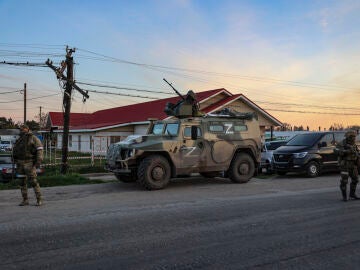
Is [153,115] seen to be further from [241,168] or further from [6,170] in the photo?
[241,168]

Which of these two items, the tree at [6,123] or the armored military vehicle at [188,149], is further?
the tree at [6,123]

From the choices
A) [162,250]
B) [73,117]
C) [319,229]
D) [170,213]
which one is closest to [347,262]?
[319,229]

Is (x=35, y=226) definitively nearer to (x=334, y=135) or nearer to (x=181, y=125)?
(x=181, y=125)

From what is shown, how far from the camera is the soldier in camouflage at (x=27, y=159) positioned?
880 centimetres

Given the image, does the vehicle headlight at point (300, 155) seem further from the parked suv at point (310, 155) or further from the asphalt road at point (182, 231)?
the asphalt road at point (182, 231)

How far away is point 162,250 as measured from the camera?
17.2ft

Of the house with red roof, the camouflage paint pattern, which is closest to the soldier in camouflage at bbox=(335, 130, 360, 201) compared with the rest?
the camouflage paint pattern

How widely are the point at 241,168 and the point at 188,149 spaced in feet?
7.54

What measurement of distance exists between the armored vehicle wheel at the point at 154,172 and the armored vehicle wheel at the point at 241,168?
2.56m

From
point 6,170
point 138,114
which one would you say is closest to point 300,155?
point 6,170

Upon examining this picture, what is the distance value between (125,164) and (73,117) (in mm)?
37512

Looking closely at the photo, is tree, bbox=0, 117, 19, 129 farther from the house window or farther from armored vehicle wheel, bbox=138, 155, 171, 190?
armored vehicle wheel, bbox=138, 155, 171, 190

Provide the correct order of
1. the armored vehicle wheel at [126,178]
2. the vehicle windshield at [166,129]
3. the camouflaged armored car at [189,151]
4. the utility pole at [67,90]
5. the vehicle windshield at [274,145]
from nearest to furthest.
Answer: the camouflaged armored car at [189,151]
the vehicle windshield at [166,129]
the armored vehicle wheel at [126,178]
the utility pole at [67,90]
the vehicle windshield at [274,145]

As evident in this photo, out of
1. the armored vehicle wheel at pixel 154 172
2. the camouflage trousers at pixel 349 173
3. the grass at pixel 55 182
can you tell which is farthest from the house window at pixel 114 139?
the camouflage trousers at pixel 349 173
